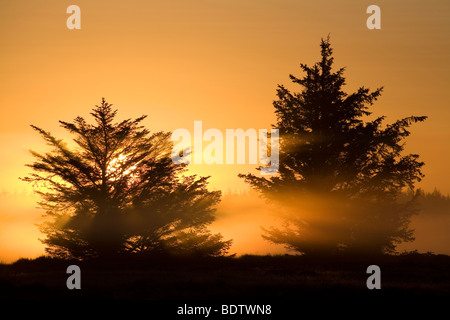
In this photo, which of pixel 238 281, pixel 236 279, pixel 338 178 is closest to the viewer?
pixel 238 281

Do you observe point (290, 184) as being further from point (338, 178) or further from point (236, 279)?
point (236, 279)

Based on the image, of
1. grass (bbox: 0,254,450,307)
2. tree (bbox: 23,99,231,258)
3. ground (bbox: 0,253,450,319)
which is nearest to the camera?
ground (bbox: 0,253,450,319)

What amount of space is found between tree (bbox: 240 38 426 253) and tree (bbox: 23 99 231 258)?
5.03 metres

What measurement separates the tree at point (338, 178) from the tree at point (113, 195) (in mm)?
5034

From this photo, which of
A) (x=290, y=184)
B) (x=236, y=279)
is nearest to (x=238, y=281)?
(x=236, y=279)

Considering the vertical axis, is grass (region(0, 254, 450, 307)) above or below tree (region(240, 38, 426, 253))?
below

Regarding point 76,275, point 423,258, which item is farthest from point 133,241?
point 423,258

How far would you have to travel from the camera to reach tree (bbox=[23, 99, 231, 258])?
94.5 feet

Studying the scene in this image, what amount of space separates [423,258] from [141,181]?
15812 millimetres

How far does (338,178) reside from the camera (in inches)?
1145

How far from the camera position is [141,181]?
30.1 metres

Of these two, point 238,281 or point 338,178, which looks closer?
point 238,281

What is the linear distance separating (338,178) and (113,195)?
12766mm
